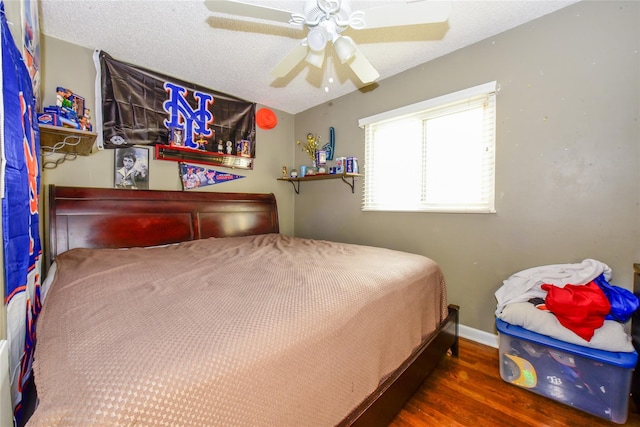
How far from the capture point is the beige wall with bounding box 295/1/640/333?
155 cm

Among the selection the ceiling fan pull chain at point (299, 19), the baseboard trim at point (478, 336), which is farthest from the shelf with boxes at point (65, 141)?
the baseboard trim at point (478, 336)

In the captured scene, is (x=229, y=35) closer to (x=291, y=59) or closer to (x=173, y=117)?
(x=291, y=59)

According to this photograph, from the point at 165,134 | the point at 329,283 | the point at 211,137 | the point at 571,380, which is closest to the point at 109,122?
the point at 165,134

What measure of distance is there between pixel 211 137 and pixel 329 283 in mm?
2399

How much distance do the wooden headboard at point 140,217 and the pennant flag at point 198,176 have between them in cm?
16

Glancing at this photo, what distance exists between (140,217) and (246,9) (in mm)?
1903

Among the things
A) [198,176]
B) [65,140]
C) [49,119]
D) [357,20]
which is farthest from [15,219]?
[198,176]

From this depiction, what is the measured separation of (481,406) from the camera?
1.42 m

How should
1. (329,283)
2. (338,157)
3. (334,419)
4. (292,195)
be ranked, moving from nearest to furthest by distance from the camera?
1. (334,419)
2. (329,283)
3. (338,157)
4. (292,195)

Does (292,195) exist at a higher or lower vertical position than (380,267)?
higher

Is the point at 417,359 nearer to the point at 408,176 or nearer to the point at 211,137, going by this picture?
the point at 408,176

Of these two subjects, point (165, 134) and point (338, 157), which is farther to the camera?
point (338, 157)

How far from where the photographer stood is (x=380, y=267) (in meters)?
1.49

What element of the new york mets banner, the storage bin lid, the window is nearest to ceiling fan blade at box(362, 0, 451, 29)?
the window
